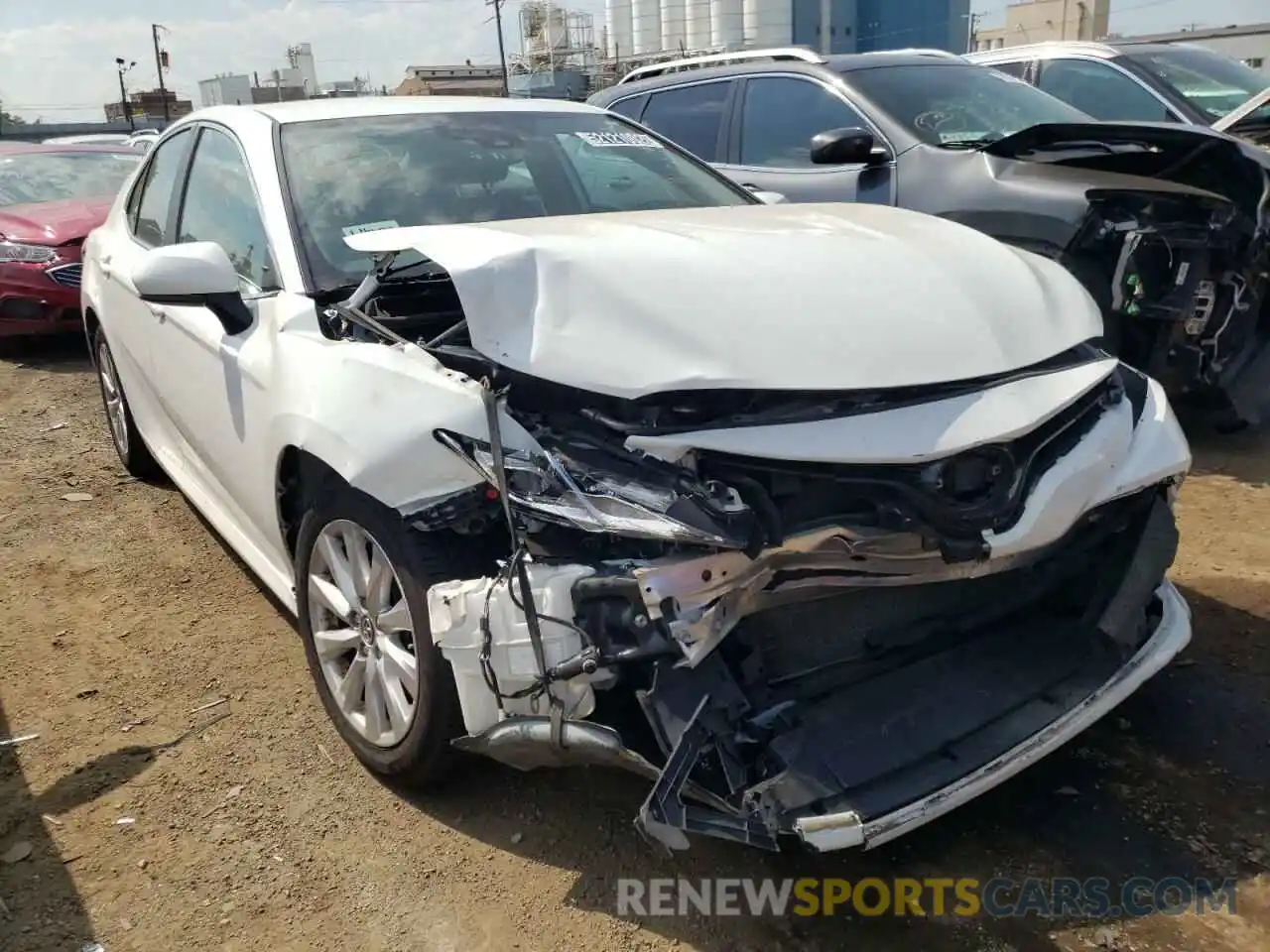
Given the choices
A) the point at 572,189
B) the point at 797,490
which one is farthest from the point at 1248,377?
the point at 797,490

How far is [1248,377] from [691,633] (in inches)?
155

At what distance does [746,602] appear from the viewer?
207cm

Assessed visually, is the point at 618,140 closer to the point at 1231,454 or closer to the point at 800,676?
the point at 800,676

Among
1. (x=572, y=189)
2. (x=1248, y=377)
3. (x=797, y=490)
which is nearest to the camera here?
(x=797, y=490)

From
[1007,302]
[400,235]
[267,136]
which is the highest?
[267,136]

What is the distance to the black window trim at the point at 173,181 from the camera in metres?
3.88

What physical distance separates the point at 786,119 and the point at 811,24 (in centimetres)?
6208

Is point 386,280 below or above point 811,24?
below

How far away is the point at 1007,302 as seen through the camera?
2.51 m

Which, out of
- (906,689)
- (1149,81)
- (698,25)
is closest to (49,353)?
(906,689)

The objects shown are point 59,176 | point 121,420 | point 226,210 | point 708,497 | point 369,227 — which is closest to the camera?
point 708,497

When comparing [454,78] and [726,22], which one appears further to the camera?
[454,78]

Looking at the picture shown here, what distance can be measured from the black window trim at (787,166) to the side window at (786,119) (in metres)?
0.01

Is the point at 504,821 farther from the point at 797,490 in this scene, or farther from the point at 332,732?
the point at 797,490
